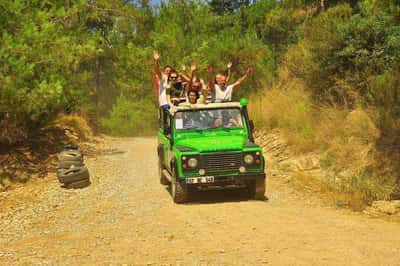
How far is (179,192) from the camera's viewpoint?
395 inches

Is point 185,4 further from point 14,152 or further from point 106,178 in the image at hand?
point 106,178

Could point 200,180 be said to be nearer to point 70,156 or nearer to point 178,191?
point 178,191

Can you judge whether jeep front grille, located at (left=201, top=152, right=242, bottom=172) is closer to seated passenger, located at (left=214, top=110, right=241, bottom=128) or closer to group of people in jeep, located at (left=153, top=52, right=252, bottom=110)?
seated passenger, located at (left=214, top=110, right=241, bottom=128)

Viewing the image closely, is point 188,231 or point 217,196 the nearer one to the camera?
point 188,231

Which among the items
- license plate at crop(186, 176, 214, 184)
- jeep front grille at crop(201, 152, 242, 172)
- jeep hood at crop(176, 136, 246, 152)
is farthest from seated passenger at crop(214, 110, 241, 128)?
license plate at crop(186, 176, 214, 184)

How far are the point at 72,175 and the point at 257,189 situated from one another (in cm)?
516

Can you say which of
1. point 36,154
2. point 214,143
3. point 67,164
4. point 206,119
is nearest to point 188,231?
point 214,143

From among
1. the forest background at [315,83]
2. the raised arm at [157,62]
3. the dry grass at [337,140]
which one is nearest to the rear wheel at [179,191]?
the raised arm at [157,62]

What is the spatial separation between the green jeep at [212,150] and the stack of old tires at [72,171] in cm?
310

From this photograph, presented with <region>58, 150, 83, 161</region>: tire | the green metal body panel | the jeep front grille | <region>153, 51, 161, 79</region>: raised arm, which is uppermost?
<region>153, 51, 161, 79</region>: raised arm

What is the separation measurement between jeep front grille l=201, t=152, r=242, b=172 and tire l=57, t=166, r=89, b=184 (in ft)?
15.1

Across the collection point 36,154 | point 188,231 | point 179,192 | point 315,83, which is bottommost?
point 36,154

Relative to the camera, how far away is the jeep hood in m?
9.93

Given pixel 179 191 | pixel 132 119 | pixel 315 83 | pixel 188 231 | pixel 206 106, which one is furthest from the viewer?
pixel 132 119
